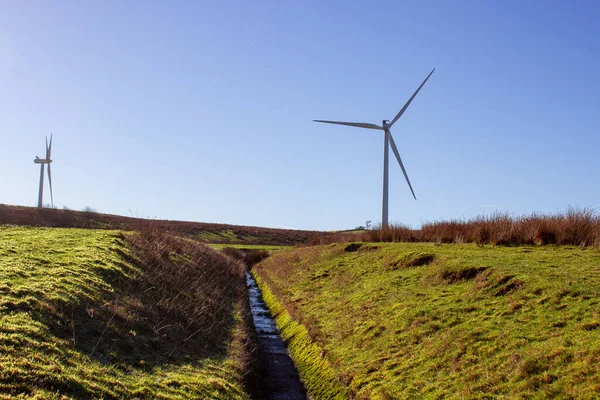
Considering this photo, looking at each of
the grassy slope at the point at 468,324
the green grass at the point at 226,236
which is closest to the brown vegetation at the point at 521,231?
the grassy slope at the point at 468,324

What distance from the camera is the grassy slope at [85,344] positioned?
1138 cm

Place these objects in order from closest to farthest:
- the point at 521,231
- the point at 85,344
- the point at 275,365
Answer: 1. the point at 85,344
2. the point at 275,365
3. the point at 521,231

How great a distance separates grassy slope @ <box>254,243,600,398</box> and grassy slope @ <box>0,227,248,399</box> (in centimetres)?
393

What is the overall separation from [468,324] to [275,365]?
24.1 ft

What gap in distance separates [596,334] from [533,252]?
11636mm

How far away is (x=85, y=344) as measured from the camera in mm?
14023

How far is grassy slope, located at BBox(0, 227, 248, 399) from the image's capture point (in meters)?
11.4

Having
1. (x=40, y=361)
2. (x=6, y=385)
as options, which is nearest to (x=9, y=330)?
(x=40, y=361)

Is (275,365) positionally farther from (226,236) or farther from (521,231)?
(226,236)

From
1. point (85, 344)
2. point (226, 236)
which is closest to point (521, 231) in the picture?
point (85, 344)

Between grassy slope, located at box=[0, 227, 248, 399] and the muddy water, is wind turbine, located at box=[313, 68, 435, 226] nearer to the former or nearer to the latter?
the muddy water

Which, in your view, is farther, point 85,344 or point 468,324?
point 468,324

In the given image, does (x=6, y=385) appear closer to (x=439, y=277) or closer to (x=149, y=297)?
(x=149, y=297)

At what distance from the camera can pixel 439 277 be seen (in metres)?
20.0
